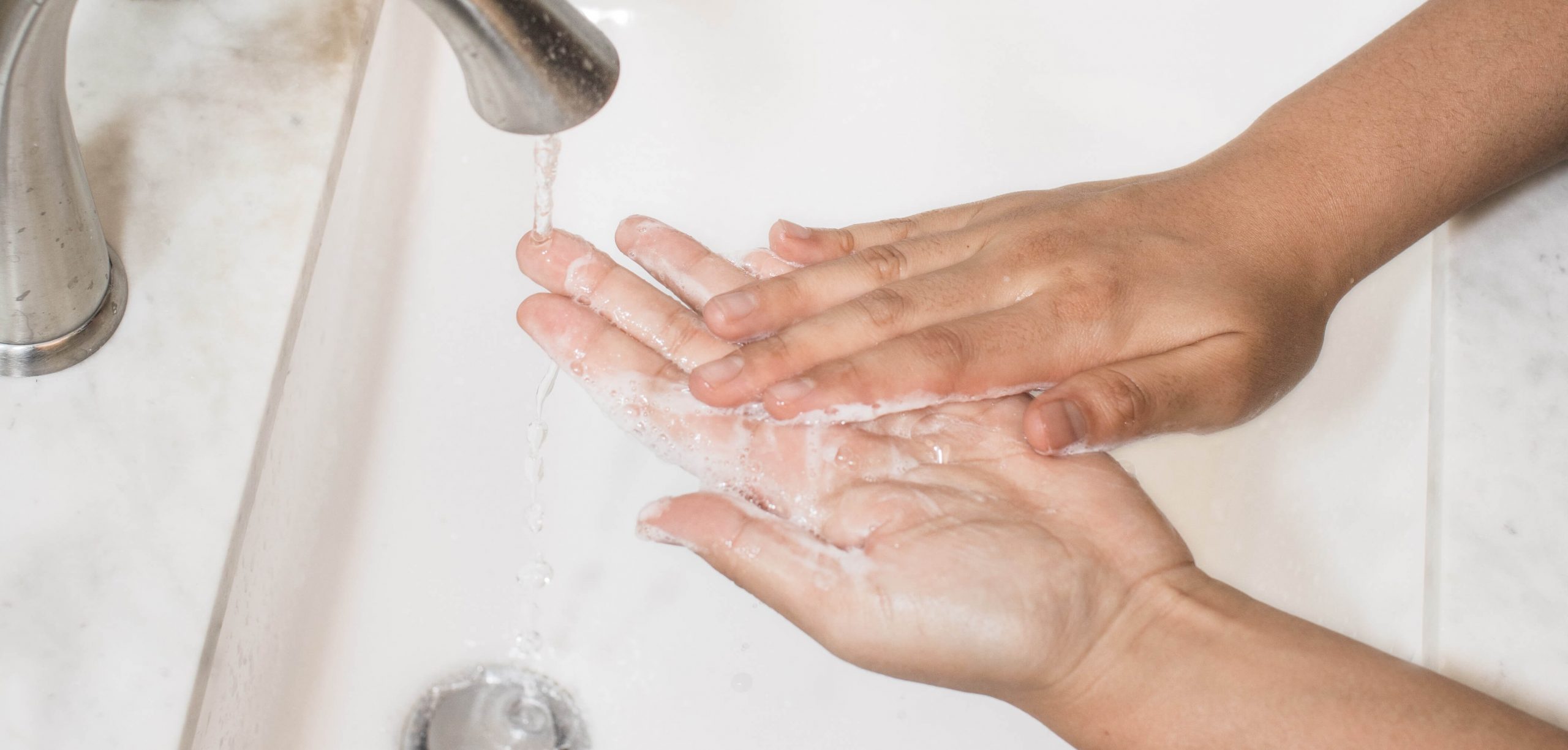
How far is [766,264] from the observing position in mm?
654

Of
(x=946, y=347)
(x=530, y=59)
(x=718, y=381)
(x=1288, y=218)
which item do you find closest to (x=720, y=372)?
(x=718, y=381)

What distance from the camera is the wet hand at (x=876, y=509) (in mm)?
486

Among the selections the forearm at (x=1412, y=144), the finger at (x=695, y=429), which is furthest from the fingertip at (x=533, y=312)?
the forearm at (x=1412, y=144)

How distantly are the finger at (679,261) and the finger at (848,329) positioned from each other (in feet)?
0.20

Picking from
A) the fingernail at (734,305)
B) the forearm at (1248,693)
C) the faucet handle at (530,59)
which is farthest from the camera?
the fingernail at (734,305)

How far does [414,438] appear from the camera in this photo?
644mm

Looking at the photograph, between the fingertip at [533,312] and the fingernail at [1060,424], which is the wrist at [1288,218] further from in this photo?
the fingertip at [533,312]

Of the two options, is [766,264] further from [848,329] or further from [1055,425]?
[1055,425]

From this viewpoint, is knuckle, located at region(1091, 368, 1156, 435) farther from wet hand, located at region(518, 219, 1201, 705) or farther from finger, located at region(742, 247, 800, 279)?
finger, located at region(742, 247, 800, 279)

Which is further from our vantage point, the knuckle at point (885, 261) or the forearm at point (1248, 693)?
the knuckle at point (885, 261)

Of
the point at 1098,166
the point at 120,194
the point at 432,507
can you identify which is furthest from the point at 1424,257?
the point at 120,194

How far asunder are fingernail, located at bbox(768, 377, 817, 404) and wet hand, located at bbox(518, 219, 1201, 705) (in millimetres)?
43

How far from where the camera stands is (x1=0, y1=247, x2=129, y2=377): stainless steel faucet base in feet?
1.50

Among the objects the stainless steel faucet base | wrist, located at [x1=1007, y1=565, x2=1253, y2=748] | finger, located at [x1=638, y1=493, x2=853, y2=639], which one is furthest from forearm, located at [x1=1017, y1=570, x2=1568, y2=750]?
the stainless steel faucet base
